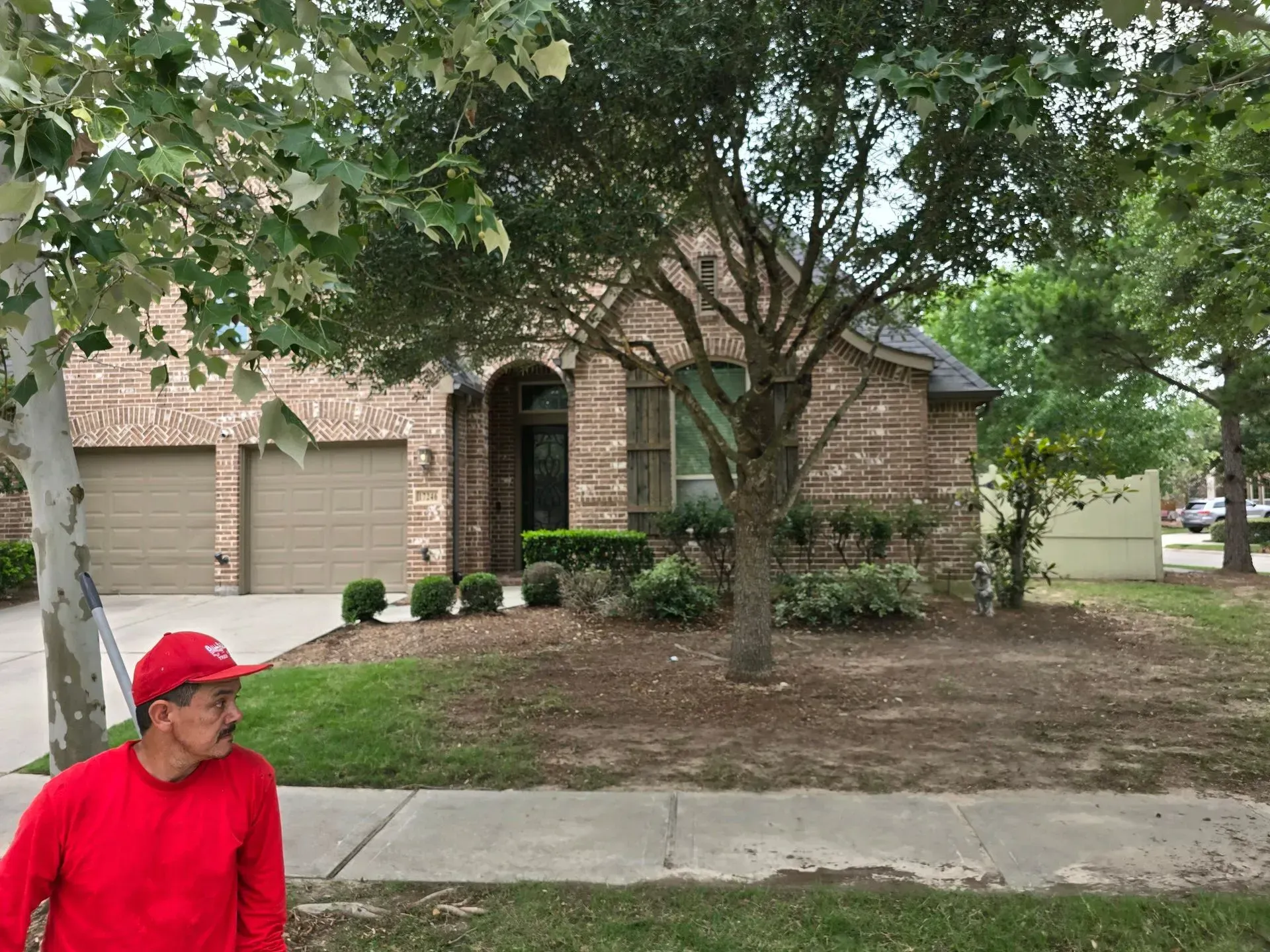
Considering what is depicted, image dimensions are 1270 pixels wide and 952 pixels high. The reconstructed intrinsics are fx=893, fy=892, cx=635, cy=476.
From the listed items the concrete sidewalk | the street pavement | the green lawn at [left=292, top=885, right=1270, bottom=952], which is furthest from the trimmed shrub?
the street pavement

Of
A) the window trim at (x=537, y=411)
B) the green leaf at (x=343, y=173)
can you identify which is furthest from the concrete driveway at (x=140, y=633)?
the green leaf at (x=343, y=173)

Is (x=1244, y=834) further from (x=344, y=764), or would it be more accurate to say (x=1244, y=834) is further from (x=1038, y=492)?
(x=1038, y=492)

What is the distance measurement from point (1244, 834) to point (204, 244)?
526 centimetres

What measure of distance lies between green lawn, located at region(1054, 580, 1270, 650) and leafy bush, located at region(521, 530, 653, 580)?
6.45m

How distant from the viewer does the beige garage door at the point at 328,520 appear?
45.6 feet

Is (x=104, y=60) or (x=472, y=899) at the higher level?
(x=104, y=60)

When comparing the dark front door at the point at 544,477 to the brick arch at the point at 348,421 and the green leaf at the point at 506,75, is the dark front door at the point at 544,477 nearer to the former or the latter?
the brick arch at the point at 348,421

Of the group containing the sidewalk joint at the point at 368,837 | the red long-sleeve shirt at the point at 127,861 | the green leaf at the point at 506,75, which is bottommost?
the sidewalk joint at the point at 368,837

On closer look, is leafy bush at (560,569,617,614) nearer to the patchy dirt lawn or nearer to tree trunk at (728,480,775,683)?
the patchy dirt lawn

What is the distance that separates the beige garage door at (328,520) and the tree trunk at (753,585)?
777 centimetres

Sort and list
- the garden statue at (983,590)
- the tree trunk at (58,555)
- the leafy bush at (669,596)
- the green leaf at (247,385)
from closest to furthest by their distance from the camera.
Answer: the green leaf at (247,385) < the tree trunk at (58,555) < the leafy bush at (669,596) < the garden statue at (983,590)

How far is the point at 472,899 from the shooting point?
3701 millimetres

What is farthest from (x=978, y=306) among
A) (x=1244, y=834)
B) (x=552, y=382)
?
(x=1244, y=834)

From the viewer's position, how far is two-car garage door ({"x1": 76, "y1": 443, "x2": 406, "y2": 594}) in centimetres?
1393
